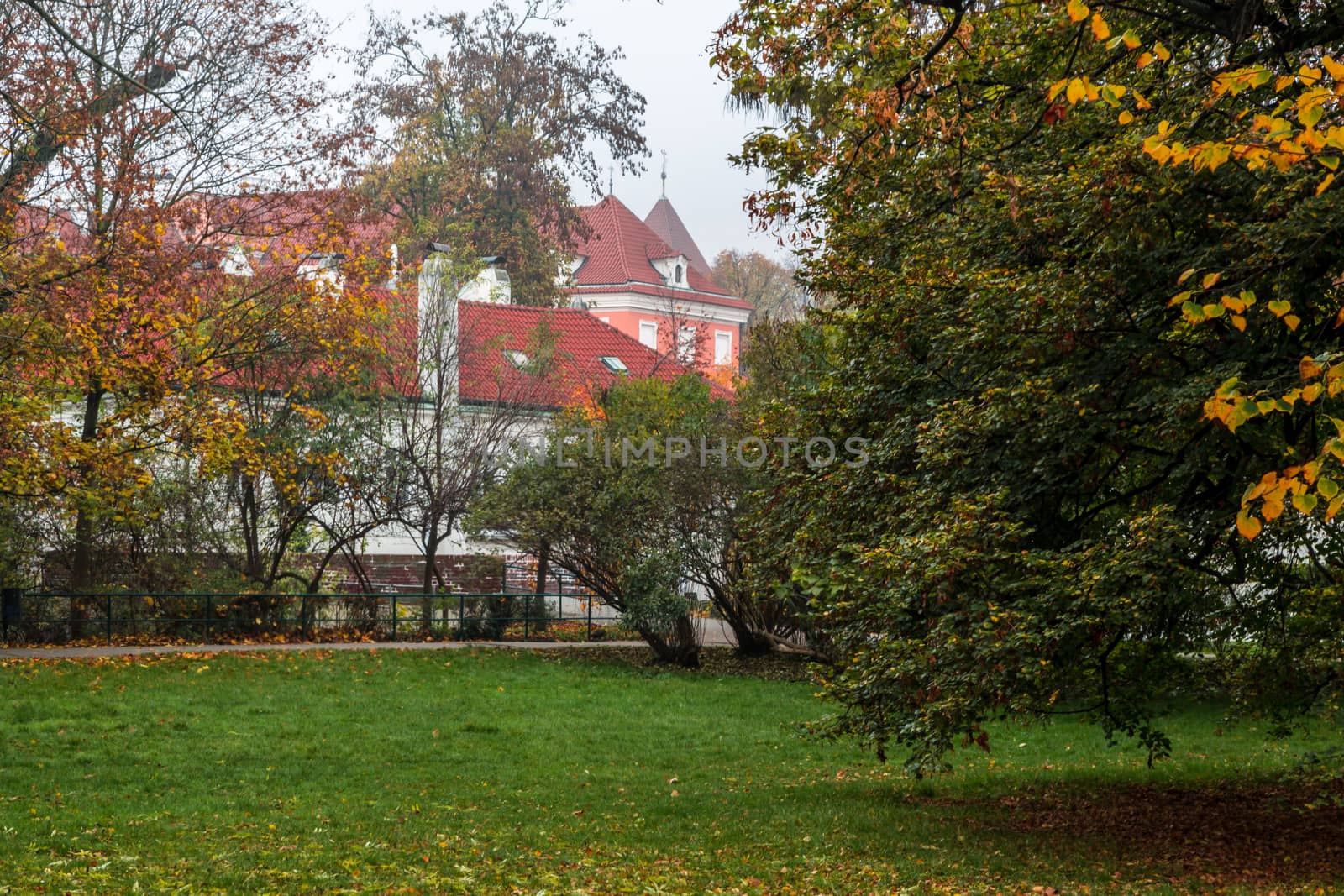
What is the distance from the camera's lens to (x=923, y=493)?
8.88 meters

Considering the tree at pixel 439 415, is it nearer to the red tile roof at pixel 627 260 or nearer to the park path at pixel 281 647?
the park path at pixel 281 647

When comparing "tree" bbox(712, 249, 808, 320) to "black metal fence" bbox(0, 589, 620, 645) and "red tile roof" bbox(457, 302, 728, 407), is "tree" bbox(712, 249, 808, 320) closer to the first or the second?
"red tile roof" bbox(457, 302, 728, 407)

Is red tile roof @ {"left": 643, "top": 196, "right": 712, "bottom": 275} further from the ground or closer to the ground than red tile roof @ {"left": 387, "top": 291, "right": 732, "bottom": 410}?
further from the ground

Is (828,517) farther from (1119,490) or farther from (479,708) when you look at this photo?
(479,708)

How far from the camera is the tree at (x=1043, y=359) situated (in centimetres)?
755

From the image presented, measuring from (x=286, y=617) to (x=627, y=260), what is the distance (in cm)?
4522

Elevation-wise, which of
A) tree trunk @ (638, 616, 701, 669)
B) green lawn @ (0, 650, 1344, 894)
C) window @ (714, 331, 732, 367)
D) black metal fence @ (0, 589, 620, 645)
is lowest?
green lawn @ (0, 650, 1344, 894)

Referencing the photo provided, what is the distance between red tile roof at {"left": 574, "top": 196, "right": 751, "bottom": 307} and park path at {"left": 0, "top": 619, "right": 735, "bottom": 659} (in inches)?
1611

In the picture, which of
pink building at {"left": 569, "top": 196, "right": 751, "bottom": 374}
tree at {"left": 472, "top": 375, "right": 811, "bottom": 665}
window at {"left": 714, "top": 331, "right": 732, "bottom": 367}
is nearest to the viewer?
tree at {"left": 472, "top": 375, "right": 811, "bottom": 665}

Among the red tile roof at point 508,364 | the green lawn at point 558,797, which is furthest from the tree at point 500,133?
the green lawn at point 558,797

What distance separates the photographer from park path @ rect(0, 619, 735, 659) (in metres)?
17.9

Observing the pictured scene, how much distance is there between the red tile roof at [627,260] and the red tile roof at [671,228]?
726cm

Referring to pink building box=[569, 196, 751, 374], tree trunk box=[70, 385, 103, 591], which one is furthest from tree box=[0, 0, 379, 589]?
pink building box=[569, 196, 751, 374]

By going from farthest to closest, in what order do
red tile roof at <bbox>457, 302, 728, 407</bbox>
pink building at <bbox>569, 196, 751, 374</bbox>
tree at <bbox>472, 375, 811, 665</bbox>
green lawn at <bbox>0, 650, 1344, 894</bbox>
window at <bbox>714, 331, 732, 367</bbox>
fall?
window at <bbox>714, 331, 732, 367</bbox> < pink building at <bbox>569, 196, 751, 374</bbox> < red tile roof at <bbox>457, 302, 728, 407</bbox> < tree at <bbox>472, 375, 811, 665</bbox> < green lawn at <bbox>0, 650, 1344, 894</bbox>
